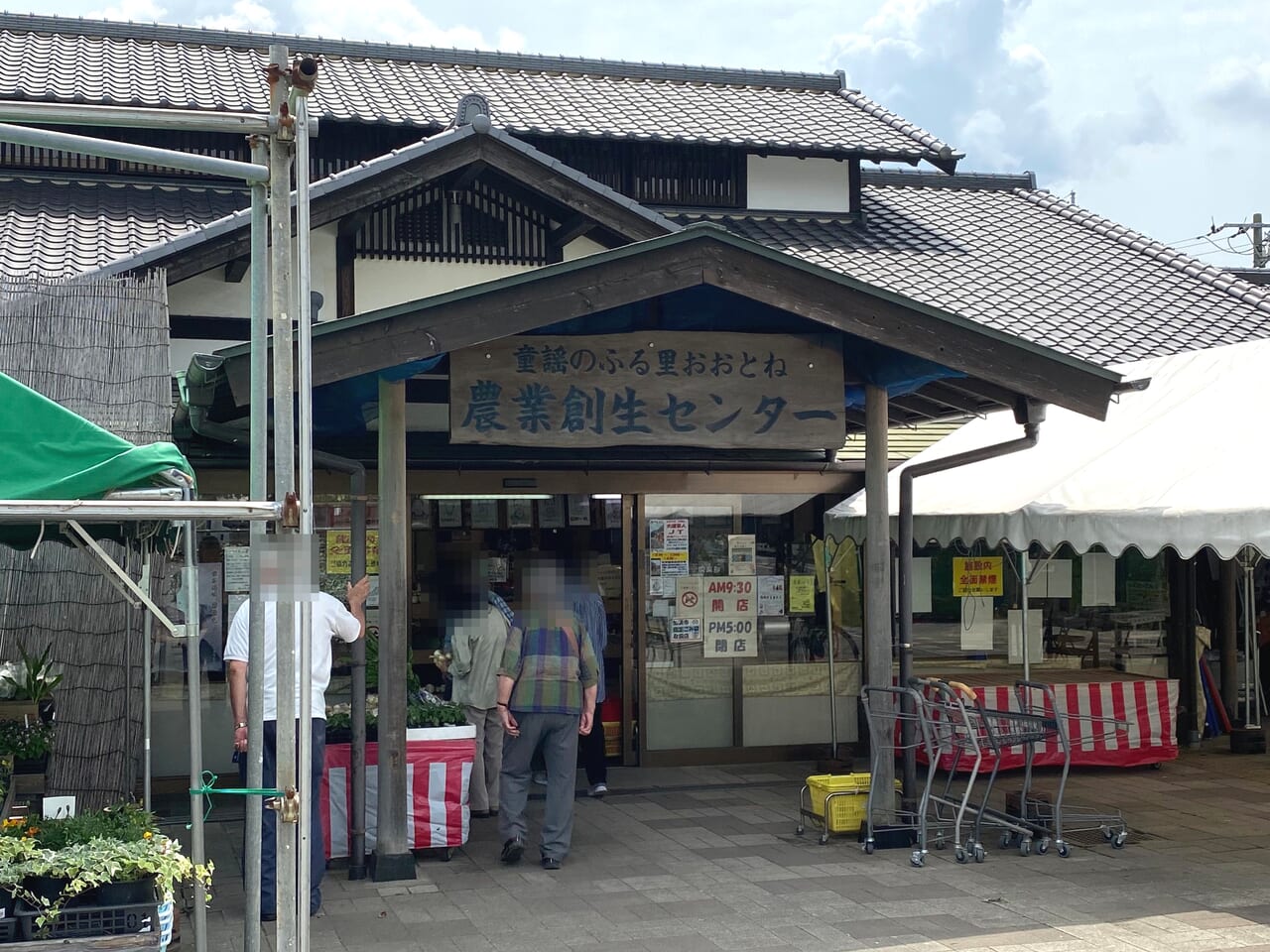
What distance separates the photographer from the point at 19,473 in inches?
178

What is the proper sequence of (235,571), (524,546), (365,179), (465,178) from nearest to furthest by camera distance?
(365,179), (235,571), (465,178), (524,546)

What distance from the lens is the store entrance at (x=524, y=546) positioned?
11.1 m

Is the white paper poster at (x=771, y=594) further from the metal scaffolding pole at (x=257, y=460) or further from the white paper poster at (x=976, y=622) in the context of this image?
the metal scaffolding pole at (x=257, y=460)

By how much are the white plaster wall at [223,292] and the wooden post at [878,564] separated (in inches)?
166

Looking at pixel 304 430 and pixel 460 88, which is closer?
pixel 304 430

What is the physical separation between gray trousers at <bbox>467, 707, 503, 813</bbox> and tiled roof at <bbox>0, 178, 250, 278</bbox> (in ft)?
13.6

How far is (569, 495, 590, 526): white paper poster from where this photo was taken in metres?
11.5

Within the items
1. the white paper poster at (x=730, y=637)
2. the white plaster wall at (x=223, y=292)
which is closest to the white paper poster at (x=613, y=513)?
the white paper poster at (x=730, y=637)

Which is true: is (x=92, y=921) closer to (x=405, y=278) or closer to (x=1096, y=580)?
(x=405, y=278)

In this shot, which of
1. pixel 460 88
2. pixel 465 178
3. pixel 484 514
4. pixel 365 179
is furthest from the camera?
pixel 460 88

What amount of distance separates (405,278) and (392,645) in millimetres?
3840

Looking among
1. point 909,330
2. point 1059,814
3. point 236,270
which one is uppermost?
point 236,270

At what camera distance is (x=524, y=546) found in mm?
11438

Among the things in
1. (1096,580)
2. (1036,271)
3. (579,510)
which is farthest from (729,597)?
(1036,271)
